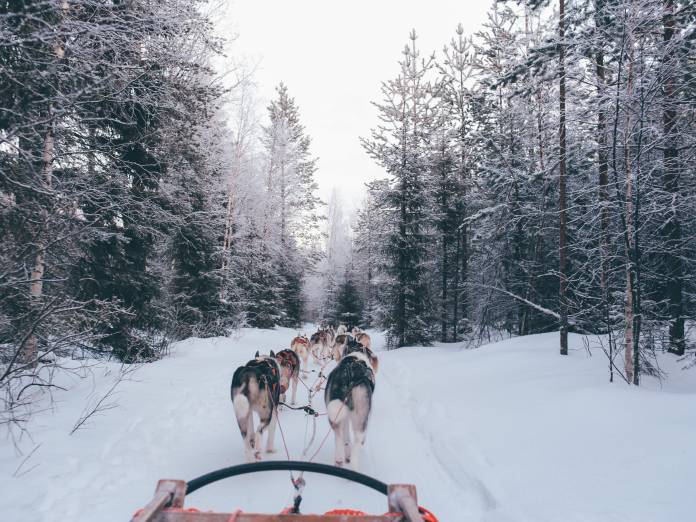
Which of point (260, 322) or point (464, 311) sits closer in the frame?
point (464, 311)

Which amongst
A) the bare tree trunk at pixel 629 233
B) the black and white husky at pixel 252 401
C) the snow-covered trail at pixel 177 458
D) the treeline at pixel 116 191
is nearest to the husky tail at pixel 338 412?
the snow-covered trail at pixel 177 458

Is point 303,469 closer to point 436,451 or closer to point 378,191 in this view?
point 436,451

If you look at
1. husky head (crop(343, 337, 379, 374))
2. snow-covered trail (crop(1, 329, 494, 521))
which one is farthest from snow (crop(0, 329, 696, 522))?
husky head (crop(343, 337, 379, 374))

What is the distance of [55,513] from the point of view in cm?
293

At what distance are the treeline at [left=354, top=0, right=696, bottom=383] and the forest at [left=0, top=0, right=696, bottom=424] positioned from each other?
0.28 feet

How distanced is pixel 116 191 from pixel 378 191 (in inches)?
478

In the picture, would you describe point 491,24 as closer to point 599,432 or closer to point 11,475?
point 599,432

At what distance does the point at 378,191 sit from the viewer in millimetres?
17797

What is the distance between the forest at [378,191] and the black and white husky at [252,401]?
7.08ft

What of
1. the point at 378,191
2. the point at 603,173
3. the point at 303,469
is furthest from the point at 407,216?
the point at 303,469

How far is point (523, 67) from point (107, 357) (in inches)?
527

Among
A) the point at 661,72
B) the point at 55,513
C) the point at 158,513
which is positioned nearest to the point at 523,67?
the point at 661,72

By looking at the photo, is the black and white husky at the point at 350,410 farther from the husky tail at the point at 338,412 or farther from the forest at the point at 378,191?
the forest at the point at 378,191

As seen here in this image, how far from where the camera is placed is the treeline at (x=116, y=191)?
4.41m
